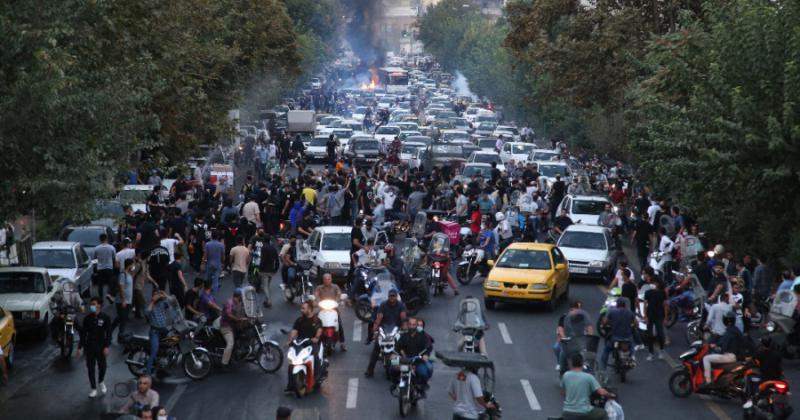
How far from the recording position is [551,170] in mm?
48375

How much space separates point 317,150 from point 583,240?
105 ft

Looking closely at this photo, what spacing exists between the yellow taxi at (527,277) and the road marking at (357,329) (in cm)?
284

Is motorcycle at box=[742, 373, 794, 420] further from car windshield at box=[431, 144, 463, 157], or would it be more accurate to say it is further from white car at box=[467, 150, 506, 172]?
car windshield at box=[431, 144, 463, 157]

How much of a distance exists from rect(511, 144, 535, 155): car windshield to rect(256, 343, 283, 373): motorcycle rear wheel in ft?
122

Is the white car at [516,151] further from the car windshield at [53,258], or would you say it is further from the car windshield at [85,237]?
the car windshield at [53,258]

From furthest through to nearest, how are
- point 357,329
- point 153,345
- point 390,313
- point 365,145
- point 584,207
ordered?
point 365,145 → point 584,207 → point 357,329 → point 390,313 → point 153,345

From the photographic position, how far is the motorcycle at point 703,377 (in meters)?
20.0

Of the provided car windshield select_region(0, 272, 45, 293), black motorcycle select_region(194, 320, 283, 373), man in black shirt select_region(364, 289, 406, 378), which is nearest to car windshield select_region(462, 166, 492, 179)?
car windshield select_region(0, 272, 45, 293)

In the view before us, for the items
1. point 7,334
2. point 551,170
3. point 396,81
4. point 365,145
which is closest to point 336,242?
point 7,334

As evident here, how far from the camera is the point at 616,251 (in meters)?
33.5

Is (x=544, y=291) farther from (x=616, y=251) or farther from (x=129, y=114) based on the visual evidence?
(x=129, y=114)

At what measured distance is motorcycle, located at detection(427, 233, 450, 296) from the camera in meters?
29.6

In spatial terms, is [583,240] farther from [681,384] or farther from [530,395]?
→ [530,395]

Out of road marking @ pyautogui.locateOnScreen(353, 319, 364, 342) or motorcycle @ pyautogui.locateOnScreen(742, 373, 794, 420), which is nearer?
motorcycle @ pyautogui.locateOnScreen(742, 373, 794, 420)
